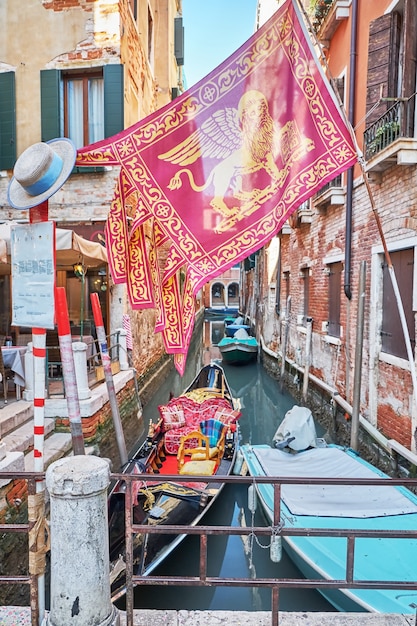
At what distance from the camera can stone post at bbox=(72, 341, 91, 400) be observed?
16.5 feet

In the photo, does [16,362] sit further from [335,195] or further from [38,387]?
[335,195]

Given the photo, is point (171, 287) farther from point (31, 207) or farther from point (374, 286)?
point (374, 286)

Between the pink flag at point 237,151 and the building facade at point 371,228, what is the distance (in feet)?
3.90

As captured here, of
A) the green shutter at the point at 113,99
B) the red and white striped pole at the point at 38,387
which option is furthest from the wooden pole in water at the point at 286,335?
the red and white striped pole at the point at 38,387

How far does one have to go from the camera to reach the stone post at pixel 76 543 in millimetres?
1544

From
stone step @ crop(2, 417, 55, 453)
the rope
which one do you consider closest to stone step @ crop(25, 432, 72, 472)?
stone step @ crop(2, 417, 55, 453)

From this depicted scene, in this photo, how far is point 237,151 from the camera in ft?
6.98

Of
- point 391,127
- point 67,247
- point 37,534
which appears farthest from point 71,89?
point 37,534

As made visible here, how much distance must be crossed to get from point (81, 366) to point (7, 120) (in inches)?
210

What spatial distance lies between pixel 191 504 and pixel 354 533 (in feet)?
7.40

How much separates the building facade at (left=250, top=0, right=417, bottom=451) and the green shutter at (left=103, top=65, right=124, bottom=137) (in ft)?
12.1

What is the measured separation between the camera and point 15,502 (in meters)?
3.36

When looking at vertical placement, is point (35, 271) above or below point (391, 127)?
below

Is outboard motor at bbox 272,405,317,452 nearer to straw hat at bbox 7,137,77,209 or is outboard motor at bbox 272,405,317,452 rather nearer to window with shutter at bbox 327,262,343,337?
window with shutter at bbox 327,262,343,337
